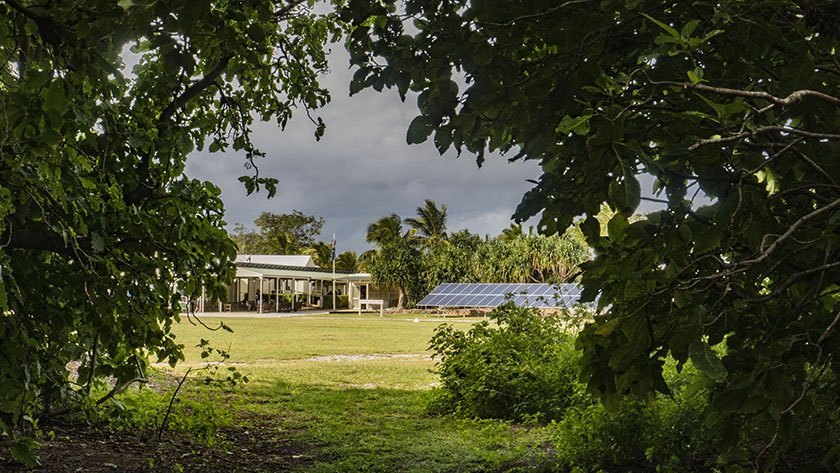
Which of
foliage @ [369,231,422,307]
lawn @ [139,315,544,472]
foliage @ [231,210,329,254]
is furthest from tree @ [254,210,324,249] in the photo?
lawn @ [139,315,544,472]

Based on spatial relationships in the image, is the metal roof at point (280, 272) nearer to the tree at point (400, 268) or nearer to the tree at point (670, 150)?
the tree at point (400, 268)

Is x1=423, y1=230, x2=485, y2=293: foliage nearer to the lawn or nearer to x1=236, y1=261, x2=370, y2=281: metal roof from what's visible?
x1=236, y1=261, x2=370, y2=281: metal roof

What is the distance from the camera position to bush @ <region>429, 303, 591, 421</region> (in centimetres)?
659

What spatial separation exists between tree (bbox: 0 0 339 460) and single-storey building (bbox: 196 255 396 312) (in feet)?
94.7

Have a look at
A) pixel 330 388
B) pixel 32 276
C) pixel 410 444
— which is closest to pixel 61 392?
pixel 32 276

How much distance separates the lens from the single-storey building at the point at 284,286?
119ft

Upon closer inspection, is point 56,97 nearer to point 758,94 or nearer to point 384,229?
point 758,94

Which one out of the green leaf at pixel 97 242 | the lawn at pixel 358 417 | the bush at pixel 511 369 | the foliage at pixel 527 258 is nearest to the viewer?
the green leaf at pixel 97 242

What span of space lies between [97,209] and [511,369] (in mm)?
4600

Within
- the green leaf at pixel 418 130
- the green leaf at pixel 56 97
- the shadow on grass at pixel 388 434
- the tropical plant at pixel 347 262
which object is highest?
the tropical plant at pixel 347 262

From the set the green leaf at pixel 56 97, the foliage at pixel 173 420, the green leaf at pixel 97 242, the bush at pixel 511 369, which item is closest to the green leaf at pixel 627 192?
the green leaf at pixel 56 97

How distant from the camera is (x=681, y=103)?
6.29 feet

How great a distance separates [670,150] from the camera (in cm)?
146

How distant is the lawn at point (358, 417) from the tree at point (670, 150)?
10.3 ft
